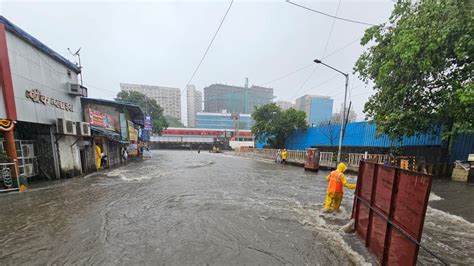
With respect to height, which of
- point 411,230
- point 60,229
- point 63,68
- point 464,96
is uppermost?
point 63,68

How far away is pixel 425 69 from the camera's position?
9477mm

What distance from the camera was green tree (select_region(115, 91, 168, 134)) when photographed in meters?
45.3

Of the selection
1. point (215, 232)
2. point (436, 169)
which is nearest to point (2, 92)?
point (215, 232)

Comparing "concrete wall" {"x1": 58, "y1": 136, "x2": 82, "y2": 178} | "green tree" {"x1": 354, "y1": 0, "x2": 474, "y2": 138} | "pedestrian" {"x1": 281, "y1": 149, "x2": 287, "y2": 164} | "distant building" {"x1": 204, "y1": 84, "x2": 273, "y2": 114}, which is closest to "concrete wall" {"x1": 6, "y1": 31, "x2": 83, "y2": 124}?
"concrete wall" {"x1": 58, "y1": 136, "x2": 82, "y2": 178}

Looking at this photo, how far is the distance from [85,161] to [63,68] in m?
6.17

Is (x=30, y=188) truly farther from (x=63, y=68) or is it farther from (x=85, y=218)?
(x=63, y=68)

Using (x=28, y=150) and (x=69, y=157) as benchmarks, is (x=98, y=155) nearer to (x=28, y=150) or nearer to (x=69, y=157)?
(x=69, y=157)

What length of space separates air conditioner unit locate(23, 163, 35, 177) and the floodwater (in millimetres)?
2447

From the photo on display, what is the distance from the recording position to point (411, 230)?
9.26ft

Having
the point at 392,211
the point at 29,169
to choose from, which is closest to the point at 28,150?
the point at 29,169

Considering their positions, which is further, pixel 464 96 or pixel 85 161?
pixel 85 161

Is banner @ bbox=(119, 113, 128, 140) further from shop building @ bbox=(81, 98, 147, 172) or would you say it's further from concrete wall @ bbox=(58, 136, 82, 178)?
concrete wall @ bbox=(58, 136, 82, 178)

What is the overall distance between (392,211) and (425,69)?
9.46 meters

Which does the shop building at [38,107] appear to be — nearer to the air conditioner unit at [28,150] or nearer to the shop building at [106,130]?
the air conditioner unit at [28,150]
